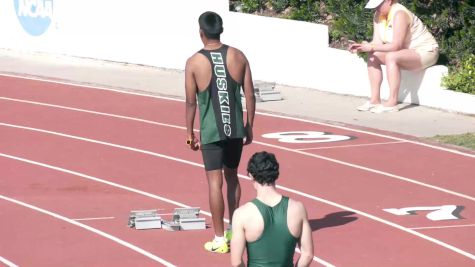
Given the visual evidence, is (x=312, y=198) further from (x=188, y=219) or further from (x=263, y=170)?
(x=263, y=170)

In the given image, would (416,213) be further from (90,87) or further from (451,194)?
(90,87)

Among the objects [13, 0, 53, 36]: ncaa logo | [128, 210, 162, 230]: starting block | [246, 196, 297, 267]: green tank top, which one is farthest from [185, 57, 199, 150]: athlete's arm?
[13, 0, 53, 36]: ncaa logo

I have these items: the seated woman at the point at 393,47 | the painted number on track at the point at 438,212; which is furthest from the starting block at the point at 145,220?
the seated woman at the point at 393,47

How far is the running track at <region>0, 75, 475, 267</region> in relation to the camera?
36.9 feet

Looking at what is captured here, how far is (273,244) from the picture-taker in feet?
24.3

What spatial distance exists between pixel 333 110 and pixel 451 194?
519 centimetres

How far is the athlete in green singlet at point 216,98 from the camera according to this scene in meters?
10.8

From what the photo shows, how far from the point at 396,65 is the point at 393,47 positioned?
26 cm

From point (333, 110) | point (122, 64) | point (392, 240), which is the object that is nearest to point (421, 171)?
point (392, 240)

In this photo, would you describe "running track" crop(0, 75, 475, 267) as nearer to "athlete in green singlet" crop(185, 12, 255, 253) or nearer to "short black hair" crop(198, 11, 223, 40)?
"athlete in green singlet" crop(185, 12, 255, 253)

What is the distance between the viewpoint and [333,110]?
1825 cm

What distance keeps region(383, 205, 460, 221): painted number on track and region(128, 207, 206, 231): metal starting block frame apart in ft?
6.55

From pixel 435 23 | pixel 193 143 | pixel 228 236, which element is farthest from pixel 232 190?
pixel 435 23

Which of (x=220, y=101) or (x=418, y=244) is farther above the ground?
(x=220, y=101)
